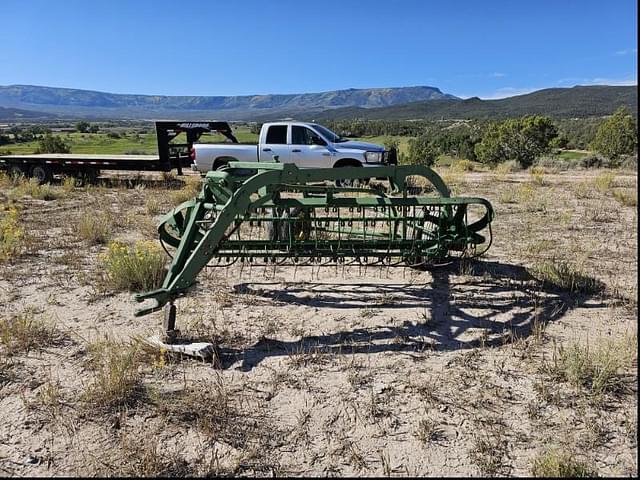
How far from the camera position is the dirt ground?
8.67ft

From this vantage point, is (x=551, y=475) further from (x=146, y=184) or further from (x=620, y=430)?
(x=146, y=184)

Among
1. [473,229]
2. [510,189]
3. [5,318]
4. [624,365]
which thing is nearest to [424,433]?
[624,365]

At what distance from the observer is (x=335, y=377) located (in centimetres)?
342

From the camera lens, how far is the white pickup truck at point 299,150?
12109 millimetres

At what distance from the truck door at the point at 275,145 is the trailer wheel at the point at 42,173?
264 inches

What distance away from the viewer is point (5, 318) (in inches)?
173

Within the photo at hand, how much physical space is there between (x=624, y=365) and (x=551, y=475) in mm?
1471

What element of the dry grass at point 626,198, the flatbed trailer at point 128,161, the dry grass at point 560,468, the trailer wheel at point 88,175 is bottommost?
the dry grass at point 560,468

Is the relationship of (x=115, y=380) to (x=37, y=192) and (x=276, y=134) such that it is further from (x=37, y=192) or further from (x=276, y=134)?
(x=37, y=192)

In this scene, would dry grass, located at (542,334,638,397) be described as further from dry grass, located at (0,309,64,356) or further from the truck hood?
the truck hood

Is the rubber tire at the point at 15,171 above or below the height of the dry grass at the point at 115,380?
above

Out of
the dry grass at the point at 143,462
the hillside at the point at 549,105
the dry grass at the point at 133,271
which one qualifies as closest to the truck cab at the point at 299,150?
the dry grass at the point at 133,271

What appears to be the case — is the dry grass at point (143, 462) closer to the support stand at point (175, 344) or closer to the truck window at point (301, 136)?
the support stand at point (175, 344)

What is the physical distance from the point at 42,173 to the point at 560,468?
15489 mm
